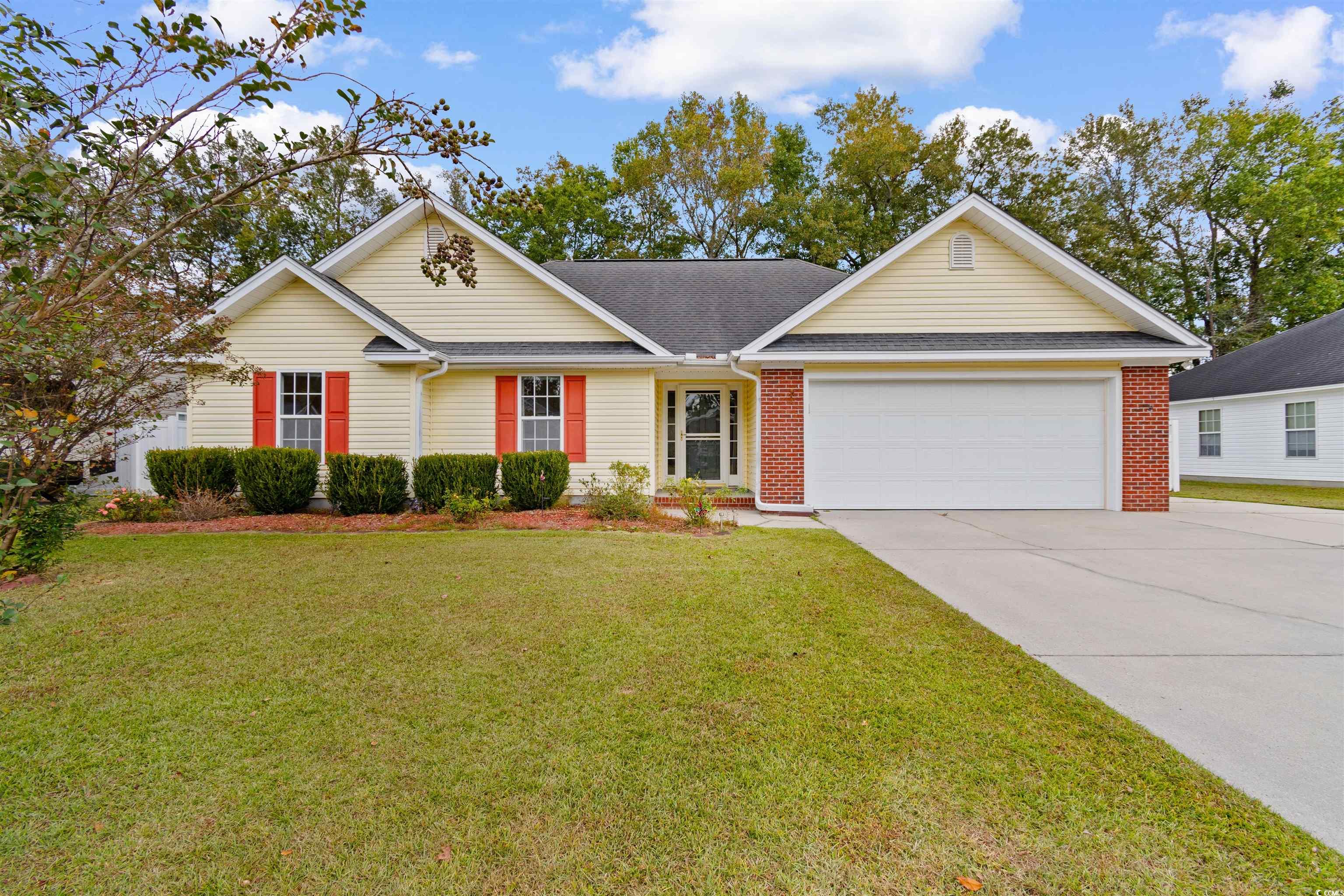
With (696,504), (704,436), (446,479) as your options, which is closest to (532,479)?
(446,479)

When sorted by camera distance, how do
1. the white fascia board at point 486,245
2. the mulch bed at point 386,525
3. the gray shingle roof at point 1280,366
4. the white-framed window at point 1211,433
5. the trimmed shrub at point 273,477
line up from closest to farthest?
the mulch bed at point 386,525 → the trimmed shrub at point 273,477 → the white fascia board at point 486,245 → the gray shingle roof at point 1280,366 → the white-framed window at point 1211,433

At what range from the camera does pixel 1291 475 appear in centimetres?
1639

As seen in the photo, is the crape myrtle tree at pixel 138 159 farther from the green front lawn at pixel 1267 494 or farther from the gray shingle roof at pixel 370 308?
the green front lawn at pixel 1267 494

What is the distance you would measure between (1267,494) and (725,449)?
1409cm

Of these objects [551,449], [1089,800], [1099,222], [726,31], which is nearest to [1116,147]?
[1099,222]

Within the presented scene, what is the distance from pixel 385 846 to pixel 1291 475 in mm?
24052

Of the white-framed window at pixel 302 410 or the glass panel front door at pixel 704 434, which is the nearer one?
the white-framed window at pixel 302 410

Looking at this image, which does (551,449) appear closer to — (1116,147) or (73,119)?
(73,119)

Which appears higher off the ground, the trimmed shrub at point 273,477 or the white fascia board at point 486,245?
the white fascia board at point 486,245

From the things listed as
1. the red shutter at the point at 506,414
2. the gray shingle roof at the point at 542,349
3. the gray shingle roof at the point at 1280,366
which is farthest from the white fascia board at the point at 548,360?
the gray shingle roof at the point at 1280,366

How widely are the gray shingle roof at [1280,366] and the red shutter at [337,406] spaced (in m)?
24.1

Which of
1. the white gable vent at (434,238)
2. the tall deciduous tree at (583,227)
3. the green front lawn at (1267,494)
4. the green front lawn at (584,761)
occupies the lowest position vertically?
the green front lawn at (584,761)

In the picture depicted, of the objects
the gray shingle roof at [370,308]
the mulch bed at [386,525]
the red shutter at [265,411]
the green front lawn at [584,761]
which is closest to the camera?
the green front lawn at [584,761]

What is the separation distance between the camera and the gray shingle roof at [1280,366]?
1574 centimetres
